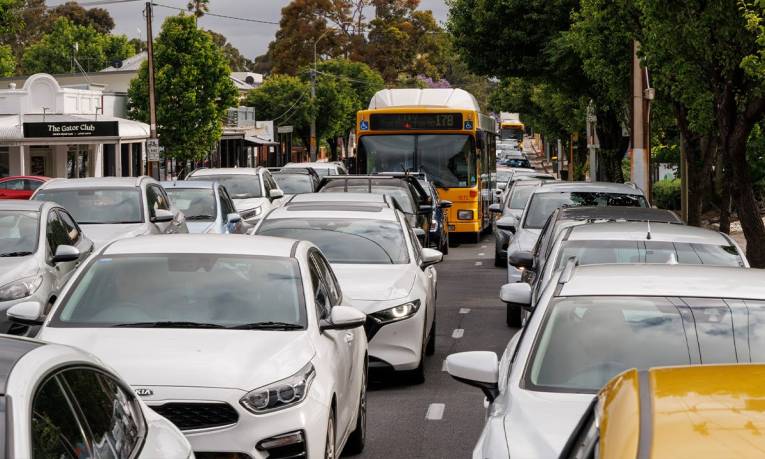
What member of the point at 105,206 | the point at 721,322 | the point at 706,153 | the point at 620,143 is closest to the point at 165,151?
the point at 620,143

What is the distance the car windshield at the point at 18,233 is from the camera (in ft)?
45.2

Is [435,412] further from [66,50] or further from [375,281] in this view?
[66,50]

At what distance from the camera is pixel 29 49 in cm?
9862

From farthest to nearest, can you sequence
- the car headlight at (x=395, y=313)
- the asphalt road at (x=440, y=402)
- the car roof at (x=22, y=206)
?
1. the car roof at (x=22, y=206)
2. the car headlight at (x=395, y=313)
3. the asphalt road at (x=440, y=402)

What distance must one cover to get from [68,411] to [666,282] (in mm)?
3401

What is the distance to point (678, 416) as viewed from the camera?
320cm

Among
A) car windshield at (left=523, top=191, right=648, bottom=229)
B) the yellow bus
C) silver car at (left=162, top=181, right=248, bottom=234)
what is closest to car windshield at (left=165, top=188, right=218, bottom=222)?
silver car at (left=162, top=181, right=248, bottom=234)

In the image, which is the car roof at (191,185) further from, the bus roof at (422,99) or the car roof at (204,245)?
the car roof at (204,245)

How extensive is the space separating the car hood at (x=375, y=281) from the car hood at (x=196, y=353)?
381 centimetres

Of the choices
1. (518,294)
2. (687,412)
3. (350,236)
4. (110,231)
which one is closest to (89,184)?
(110,231)

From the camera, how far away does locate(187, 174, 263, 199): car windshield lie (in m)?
27.7

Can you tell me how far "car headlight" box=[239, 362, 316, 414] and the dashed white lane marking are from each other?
3290 millimetres

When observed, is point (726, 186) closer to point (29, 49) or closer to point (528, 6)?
point (528, 6)

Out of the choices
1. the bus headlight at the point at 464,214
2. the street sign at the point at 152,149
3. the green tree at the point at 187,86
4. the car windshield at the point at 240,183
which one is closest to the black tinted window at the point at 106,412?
the car windshield at the point at 240,183
